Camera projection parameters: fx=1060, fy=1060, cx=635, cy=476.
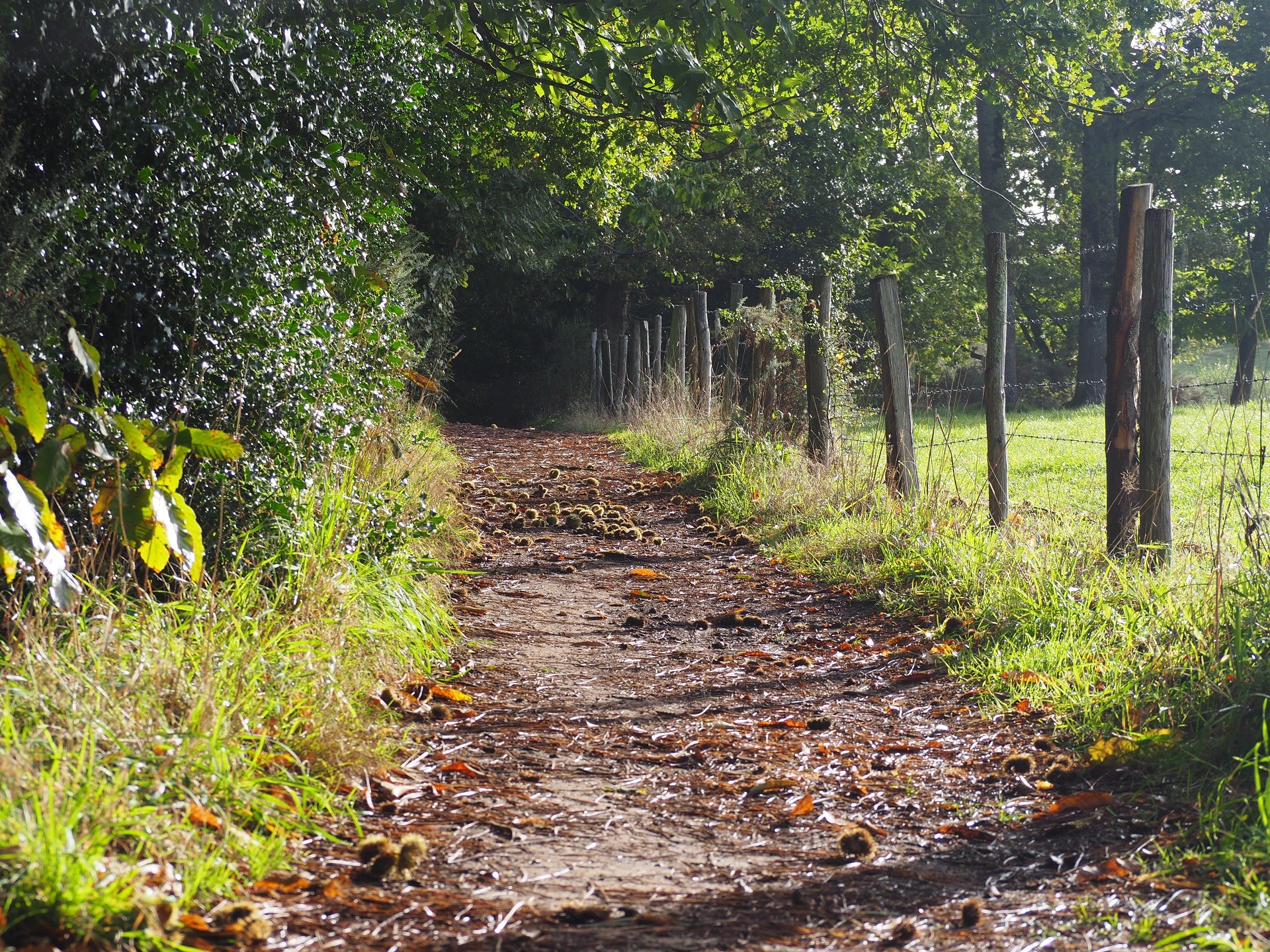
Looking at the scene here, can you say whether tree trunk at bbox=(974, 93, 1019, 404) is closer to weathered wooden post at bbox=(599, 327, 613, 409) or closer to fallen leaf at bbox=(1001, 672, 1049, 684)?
weathered wooden post at bbox=(599, 327, 613, 409)

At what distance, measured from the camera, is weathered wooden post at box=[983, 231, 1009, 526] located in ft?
20.2

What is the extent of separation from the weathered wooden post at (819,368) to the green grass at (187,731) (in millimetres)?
4930

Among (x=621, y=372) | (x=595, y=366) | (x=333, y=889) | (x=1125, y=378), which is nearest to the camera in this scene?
(x=333, y=889)

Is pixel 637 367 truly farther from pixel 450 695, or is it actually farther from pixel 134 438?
pixel 134 438

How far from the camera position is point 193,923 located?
7.22ft

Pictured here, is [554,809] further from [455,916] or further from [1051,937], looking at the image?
[1051,937]

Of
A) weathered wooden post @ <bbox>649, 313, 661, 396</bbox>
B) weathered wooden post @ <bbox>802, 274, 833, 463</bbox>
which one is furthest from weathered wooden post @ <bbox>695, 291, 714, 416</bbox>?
weathered wooden post @ <bbox>802, 274, 833, 463</bbox>

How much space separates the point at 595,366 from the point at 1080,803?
2231 centimetres

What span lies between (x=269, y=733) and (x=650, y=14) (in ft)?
12.6

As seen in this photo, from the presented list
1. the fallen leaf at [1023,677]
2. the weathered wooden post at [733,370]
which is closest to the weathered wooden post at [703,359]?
the weathered wooden post at [733,370]

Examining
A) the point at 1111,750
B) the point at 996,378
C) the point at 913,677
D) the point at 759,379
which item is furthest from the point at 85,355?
the point at 759,379

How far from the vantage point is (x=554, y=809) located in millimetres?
3178

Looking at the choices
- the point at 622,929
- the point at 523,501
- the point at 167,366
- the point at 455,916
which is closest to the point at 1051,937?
the point at 622,929

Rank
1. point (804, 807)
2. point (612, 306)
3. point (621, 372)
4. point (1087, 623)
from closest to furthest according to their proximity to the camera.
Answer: point (804, 807), point (1087, 623), point (621, 372), point (612, 306)
